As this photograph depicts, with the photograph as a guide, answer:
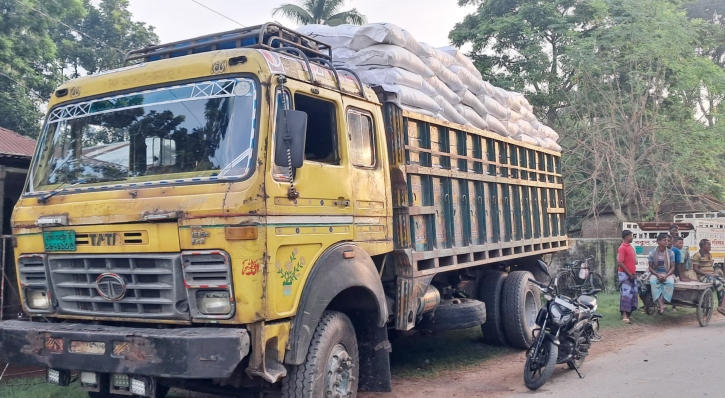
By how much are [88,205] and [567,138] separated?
48.9 feet

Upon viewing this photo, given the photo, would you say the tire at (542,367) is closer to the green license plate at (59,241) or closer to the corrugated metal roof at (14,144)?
the green license plate at (59,241)

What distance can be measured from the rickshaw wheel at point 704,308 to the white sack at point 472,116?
4.95m

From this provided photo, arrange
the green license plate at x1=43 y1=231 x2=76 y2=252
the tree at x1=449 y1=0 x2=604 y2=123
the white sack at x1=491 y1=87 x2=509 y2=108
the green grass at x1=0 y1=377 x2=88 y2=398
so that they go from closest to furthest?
the green license plate at x1=43 y1=231 x2=76 y2=252, the green grass at x1=0 y1=377 x2=88 y2=398, the white sack at x1=491 y1=87 x2=509 y2=108, the tree at x1=449 y1=0 x2=604 y2=123

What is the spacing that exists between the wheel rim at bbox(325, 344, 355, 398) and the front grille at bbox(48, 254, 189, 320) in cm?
115

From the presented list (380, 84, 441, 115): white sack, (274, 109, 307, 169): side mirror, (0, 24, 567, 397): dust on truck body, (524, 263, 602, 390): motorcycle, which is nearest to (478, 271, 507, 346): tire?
(524, 263, 602, 390): motorcycle

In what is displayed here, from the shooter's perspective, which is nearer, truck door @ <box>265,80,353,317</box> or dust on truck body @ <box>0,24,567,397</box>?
dust on truck body @ <box>0,24,567,397</box>

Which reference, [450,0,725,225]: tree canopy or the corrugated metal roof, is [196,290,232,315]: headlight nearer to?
the corrugated metal roof

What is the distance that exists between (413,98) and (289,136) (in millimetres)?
2205

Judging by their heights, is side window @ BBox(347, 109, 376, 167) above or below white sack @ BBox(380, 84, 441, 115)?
below

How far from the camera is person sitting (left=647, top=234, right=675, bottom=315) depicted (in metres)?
10.0

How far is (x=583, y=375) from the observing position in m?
6.61

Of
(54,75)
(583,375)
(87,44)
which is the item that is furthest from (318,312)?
(87,44)

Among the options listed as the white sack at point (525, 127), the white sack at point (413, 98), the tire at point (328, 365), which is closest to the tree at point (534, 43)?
the white sack at point (525, 127)

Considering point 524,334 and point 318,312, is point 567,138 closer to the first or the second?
point 524,334
